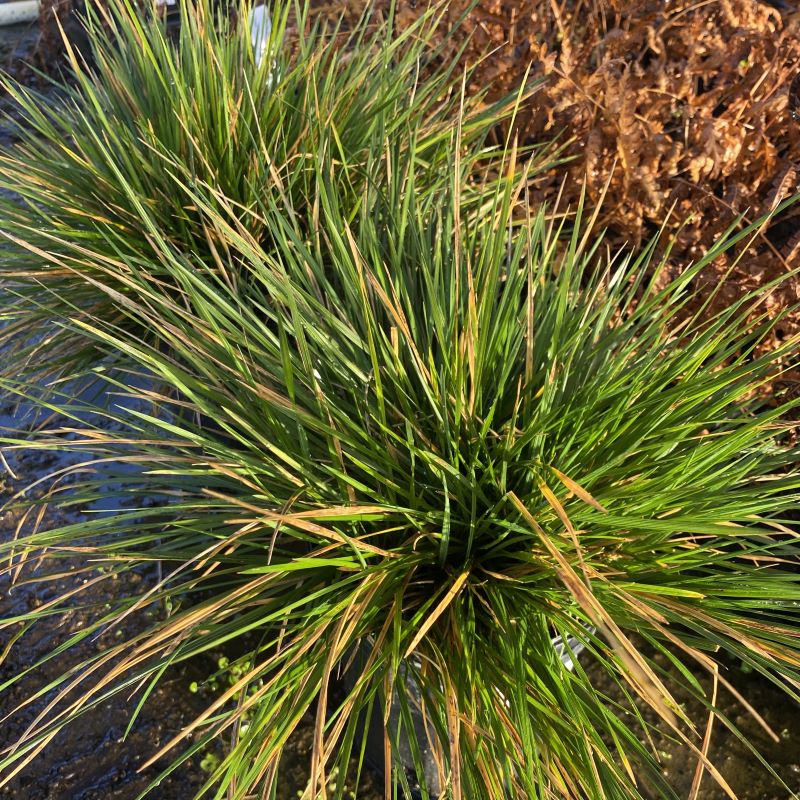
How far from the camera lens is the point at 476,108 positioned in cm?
262

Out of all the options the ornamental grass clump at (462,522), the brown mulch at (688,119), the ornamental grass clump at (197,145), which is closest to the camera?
the ornamental grass clump at (462,522)

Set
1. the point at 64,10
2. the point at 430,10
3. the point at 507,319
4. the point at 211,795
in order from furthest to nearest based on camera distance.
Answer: the point at 64,10 → the point at 430,10 → the point at 211,795 → the point at 507,319

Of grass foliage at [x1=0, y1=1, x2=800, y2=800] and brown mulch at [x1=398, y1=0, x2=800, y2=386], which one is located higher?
brown mulch at [x1=398, y1=0, x2=800, y2=386]

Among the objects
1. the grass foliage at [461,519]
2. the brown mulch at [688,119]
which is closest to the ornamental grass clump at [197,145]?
the brown mulch at [688,119]

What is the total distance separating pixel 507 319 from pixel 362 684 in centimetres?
71

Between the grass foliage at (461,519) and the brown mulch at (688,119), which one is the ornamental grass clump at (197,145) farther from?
the grass foliage at (461,519)

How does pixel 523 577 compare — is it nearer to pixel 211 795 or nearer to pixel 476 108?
pixel 211 795

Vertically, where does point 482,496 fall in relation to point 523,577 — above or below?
above

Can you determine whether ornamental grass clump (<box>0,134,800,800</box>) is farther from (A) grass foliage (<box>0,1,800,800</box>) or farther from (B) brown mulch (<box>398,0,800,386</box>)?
(B) brown mulch (<box>398,0,800,386</box>)

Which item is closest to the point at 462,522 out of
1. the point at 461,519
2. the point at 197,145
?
the point at 461,519

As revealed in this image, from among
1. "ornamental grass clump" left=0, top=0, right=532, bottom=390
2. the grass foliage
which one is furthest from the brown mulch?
the grass foliage

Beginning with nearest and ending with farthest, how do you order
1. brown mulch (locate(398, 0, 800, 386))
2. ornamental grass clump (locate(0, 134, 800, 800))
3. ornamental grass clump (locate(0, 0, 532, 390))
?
ornamental grass clump (locate(0, 134, 800, 800)) → brown mulch (locate(398, 0, 800, 386)) → ornamental grass clump (locate(0, 0, 532, 390))

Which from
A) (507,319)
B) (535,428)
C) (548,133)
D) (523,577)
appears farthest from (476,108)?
(523,577)

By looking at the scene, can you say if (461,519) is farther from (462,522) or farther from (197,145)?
(197,145)
